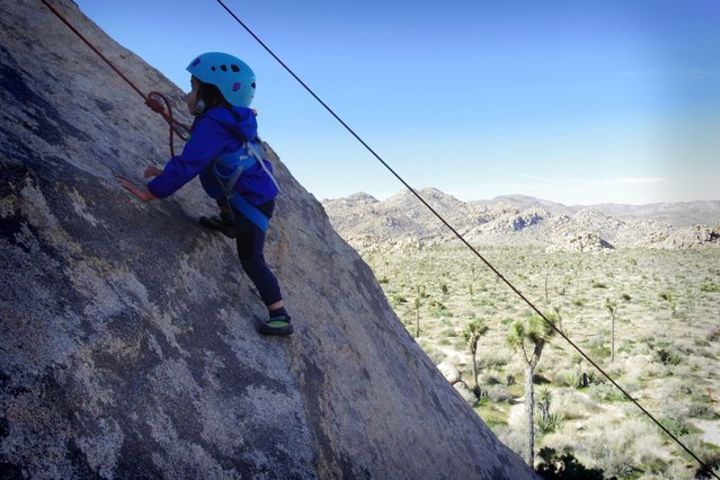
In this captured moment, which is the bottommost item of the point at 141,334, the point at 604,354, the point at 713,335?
the point at 604,354

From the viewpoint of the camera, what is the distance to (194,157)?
3021 mm

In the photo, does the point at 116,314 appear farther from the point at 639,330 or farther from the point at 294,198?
the point at 639,330

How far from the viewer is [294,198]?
19.1 ft

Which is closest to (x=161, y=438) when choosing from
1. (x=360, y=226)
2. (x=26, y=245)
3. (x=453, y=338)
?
(x=26, y=245)

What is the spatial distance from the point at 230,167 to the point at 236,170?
5 centimetres

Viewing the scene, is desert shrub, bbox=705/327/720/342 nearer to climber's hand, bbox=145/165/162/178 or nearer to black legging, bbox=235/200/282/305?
black legging, bbox=235/200/282/305

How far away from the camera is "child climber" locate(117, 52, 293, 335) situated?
3055 mm

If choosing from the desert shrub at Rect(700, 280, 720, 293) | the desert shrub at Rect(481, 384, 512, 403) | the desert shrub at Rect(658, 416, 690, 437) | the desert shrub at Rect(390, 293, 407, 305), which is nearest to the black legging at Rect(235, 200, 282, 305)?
the desert shrub at Rect(658, 416, 690, 437)

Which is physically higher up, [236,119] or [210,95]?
[210,95]

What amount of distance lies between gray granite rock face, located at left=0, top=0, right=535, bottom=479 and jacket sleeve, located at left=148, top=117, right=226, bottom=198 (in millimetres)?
282

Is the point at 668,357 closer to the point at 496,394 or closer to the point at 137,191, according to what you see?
the point at 496,394

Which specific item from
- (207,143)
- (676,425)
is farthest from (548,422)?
(207,143)

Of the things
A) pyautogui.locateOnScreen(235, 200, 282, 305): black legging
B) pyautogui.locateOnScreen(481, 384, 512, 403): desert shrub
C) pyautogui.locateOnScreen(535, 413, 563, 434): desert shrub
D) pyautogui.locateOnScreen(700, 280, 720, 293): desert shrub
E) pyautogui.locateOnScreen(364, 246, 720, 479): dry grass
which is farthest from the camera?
pyautogui.locateOnScreen(700, 280, 720, 293): desert shrub

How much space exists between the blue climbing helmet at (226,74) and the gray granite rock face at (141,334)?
0.96 metres
